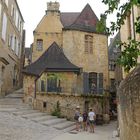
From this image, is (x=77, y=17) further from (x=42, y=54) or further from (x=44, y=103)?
(x=44, y=103)

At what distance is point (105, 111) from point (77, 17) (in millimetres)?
11753

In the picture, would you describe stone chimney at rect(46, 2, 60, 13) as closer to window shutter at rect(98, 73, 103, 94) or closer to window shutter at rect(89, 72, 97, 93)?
window shutter at rect(89, 72, 97, 93)

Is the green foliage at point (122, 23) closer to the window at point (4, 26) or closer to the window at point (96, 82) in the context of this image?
the window at point (4, 26)

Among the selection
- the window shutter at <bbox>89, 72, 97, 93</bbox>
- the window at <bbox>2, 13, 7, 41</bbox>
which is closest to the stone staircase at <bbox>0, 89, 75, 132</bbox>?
the window at <bbox>2, 13, 7, 41</bbox>

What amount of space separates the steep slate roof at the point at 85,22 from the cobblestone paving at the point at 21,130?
15.6 m

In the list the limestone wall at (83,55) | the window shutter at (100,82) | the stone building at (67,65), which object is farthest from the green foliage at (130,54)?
the limestone wall at (83,55)

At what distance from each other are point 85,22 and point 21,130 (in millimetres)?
19922

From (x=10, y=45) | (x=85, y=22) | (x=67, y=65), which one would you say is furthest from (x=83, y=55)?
(x=10, y=45)

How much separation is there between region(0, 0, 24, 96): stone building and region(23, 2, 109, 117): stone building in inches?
76.2

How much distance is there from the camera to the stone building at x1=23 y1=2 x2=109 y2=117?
24266 mm

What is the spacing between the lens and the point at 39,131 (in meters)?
15.1

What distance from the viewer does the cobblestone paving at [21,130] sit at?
43.9 feet

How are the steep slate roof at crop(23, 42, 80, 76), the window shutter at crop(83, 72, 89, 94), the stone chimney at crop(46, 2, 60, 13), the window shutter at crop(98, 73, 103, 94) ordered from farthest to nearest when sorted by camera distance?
the stone chimney at crop(46, 2, 60, 13), the window shutter at crop(98, 73, 103, 94), the window shutter at crop(83, 72, 89, 94), the steep slate roof at crop(23, 42, 80, 76)

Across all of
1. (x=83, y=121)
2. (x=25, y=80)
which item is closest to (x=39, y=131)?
(x=83, y=121)
